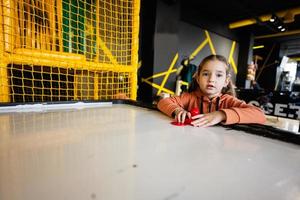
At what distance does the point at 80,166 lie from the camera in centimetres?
33

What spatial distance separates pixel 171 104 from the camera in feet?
2.70

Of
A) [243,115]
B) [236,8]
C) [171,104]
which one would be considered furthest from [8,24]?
[236,8]

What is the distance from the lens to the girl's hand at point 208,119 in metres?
0.65

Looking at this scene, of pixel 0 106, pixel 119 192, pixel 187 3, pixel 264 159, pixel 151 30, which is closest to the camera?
pixel 119 192

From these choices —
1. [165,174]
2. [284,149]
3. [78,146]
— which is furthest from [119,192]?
[284,149]

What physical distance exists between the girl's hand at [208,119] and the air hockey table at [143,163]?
0.16 feet

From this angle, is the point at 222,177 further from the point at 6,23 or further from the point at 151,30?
the point at 151,30

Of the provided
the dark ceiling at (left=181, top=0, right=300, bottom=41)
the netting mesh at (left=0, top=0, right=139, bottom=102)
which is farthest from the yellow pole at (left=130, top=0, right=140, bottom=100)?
the dark ceiling at (left=181, top=0, right=300, bottom=41)

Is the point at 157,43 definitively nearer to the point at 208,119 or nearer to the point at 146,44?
the point at 146,44

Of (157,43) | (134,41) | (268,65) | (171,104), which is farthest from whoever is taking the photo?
(268,65)

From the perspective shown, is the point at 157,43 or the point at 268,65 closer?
the point at 157,43

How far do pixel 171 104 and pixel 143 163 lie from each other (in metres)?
0.50

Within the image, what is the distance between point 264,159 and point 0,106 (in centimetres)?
100

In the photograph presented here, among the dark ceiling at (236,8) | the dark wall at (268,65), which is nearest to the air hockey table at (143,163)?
the dark ceiling at (236,8)
